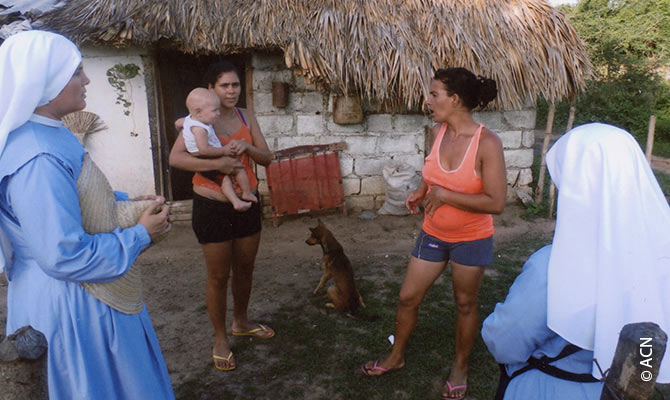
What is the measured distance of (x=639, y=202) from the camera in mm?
1406

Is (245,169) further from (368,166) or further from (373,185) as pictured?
(373,185)

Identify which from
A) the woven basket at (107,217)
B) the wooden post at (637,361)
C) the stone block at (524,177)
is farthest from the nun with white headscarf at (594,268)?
the stone block at (524,177)

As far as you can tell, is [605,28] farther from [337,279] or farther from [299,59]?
[337,279]

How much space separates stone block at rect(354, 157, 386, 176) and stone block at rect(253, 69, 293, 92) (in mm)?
1501

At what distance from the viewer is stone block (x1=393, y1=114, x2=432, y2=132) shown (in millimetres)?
6758

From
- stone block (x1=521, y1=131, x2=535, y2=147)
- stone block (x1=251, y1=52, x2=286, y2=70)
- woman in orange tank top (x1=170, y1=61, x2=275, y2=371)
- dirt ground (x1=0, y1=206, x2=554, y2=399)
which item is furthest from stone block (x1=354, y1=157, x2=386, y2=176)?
woman in orange tank top (x1=170, y1=61, x2=275, y2=371)

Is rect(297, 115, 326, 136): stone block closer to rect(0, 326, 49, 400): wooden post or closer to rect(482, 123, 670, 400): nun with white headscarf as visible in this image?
rect(482, 123, 670, 400): nun with white headscarf

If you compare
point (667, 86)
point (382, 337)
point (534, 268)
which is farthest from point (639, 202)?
point (667, 86)

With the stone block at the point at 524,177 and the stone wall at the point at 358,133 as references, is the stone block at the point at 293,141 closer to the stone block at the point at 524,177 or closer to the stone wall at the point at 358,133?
the stone wall at the point at 358,133

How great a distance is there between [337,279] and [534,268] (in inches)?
92.4

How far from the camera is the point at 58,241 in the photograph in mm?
1449

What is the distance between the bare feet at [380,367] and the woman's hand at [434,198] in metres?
1.10

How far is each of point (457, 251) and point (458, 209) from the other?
9.3 inches

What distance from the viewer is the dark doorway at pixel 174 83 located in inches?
256
